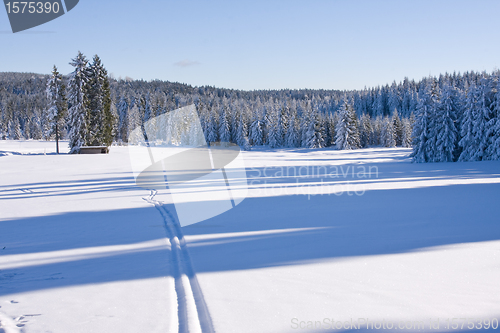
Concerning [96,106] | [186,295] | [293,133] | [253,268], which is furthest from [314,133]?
[186,295]

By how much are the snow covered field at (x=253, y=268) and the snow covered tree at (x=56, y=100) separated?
110 feet

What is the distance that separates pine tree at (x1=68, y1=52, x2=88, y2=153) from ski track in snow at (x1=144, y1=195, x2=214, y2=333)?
114 ft

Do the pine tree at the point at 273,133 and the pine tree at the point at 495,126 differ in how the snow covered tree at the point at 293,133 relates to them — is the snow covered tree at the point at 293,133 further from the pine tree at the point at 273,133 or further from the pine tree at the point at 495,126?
the pine tree at the point at 495,126

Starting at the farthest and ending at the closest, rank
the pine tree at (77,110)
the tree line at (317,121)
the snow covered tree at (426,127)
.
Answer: the pine tree at (77,110), the snow covered tree at (426,127), the tree line at (317,121)

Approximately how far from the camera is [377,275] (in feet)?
14.4

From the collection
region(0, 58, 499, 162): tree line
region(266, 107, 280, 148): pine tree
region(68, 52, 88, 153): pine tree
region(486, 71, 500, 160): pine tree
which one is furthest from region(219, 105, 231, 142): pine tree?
region(486, 71, 500, 160): pine tree

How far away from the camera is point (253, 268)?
4828 millimetres

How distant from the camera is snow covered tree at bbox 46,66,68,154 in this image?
1455 inches

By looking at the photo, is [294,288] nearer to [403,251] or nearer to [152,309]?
[152,309]

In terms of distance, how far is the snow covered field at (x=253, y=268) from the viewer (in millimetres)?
3350

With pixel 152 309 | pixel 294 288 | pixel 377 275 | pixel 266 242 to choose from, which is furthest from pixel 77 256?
pixel 377 275

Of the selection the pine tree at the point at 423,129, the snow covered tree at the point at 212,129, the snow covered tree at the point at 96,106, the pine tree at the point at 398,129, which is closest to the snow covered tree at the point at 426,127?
the pine tree at the point at 423,129

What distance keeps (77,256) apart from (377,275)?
5.19m

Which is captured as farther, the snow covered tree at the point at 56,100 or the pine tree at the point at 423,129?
the snow covered tree at the point at 56,100
